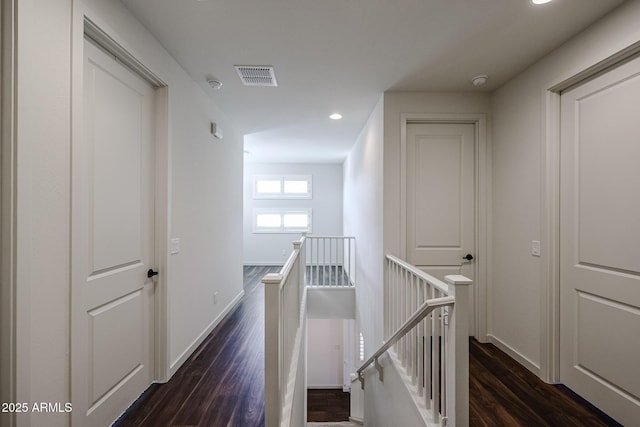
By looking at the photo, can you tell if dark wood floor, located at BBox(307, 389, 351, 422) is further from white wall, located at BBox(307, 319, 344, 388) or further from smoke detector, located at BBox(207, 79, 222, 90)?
smoke detector, located at BBox(207, 79, 222, 90)

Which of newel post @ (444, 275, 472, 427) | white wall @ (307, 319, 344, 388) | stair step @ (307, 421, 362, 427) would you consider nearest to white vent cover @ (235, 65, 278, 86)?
newel post @ (444, 275, 472, 427)

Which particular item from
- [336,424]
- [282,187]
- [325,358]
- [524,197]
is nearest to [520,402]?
[524,197]

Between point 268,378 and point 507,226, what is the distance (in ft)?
8.23

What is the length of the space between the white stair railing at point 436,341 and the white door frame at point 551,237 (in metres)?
1.01

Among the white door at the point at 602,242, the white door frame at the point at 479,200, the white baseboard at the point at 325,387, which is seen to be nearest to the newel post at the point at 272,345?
the white door frame at the point at 479,200

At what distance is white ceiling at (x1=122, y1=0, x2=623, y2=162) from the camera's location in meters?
1.72

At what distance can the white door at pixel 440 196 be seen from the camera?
2.92m

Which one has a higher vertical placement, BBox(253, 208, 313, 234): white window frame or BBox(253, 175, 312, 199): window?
BBox(253, 175, 312, 199): window

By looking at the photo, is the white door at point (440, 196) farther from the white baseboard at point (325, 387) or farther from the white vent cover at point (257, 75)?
the white baseboard at point (325, 387)

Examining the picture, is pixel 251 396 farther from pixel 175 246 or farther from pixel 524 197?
pixel 524 197

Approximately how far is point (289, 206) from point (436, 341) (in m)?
6.11

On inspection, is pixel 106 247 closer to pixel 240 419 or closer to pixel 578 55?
pixel 240 419

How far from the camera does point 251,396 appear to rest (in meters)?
2.02

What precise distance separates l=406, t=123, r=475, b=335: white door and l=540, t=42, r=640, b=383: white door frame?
0.75 m
